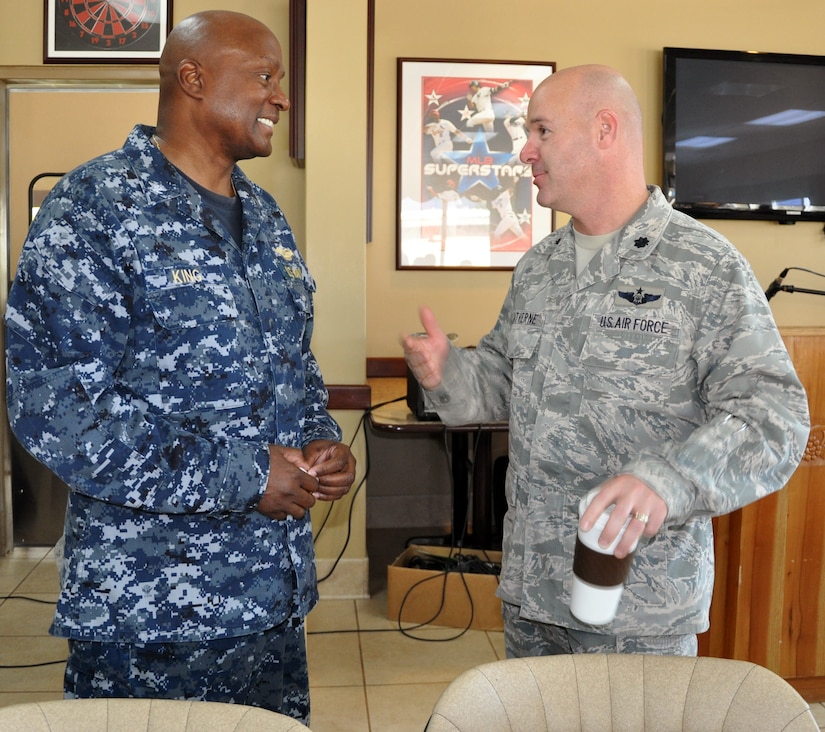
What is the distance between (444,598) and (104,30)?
107 inches

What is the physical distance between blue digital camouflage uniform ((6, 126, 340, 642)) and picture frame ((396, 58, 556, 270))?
2.61 m

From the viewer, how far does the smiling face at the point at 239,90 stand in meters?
1.62

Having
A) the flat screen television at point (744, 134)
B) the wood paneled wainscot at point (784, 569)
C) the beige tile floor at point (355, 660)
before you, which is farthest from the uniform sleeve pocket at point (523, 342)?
the flat screen television at point (744, 134)

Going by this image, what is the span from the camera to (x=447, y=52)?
13.6 feet

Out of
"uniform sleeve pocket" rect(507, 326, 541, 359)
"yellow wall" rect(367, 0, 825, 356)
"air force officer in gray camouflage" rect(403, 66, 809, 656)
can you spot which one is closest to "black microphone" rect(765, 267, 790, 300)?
"yellow wall" rect(367, 0, 825, 356)

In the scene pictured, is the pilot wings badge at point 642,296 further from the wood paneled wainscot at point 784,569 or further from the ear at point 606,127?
the wood paneled wainscot at point 784,569

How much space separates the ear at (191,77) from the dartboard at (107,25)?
7.77 ft

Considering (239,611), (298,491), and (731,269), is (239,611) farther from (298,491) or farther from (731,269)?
(731,269)

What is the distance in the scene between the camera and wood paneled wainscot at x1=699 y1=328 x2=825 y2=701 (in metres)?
2.71

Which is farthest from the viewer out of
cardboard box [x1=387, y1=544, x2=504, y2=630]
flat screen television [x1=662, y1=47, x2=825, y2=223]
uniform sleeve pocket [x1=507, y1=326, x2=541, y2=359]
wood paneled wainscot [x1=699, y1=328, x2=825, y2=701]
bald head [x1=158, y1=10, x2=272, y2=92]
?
flat screen television [x1=662, y1=47, x2=825, y2=223]

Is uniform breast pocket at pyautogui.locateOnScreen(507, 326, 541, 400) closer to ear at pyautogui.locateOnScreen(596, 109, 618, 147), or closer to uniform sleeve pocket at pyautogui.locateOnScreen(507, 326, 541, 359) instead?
uniform sleeve pocket at pyautogui.locateOnScreen(507, 326, 541, 359)

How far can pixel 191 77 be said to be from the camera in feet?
5.27

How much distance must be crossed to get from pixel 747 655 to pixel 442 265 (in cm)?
220

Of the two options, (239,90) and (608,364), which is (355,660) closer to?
(608,364)
